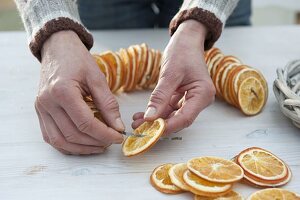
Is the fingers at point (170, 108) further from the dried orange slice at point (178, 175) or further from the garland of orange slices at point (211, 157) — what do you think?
the dried orange slice at point (178, 175)

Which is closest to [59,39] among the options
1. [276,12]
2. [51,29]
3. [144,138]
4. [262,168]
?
[51,29]

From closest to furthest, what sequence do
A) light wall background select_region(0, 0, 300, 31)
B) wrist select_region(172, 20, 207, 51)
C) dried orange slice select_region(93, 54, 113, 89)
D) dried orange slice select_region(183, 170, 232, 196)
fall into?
dried orange slice select_region(183, 170, 232, 196) < wrist select_region(172, 20, 207, 51) < dried orange slice select_region(93, 54, 113, 89) < light wall background select_region(0, 0, 300, 31)

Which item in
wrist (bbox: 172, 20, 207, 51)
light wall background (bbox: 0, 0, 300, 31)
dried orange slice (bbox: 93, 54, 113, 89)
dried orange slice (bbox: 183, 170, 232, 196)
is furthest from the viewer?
light wall background (bbox: 0, 0, 300, 31)

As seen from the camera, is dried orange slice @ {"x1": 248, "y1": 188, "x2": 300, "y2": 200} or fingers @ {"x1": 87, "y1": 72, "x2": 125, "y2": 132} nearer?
dried orange slice @ {"x1": 248, "y1": 188, "x2": 300, "y2": 200}

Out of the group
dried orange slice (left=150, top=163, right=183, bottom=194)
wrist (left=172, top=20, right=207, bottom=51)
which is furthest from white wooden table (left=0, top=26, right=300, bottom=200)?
wrist (left=172, top=20, right=207, bottom=51)

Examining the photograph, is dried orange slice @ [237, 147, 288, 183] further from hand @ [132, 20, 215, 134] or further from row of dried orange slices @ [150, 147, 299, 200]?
hand @ [132, 20, 215, 134]

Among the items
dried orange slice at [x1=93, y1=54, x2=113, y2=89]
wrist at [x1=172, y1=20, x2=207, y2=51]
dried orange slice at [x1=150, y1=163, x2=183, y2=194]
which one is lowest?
dried orange slice at [x1=150, y1=163, x2=183, y2=194]

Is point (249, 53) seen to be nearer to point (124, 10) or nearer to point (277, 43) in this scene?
point (277, 43)

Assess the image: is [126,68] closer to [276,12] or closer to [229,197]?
[229,197]
